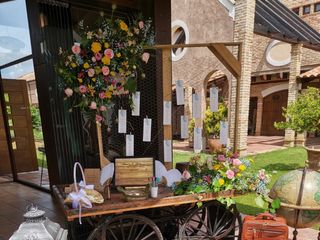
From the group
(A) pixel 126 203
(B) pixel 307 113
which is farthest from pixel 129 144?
(B) pixel 307 113

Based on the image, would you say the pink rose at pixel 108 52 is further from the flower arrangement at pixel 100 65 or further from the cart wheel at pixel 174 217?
the cart wheel at pixel 174 217

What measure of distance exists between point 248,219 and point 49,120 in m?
2.42

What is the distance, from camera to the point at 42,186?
4230mm

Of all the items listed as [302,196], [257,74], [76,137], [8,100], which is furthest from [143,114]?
[257,74]

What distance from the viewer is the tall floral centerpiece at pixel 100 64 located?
6.92ft

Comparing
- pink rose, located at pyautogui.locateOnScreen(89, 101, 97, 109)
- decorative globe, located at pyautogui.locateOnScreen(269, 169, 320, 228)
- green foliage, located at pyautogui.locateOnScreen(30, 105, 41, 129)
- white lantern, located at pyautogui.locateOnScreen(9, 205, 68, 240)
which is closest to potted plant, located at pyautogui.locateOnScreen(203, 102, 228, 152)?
green foliage, located at pyautogui.locateOnScreen(30, 105, 41, 129)

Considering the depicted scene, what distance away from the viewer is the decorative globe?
187cm

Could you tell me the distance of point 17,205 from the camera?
357 cm

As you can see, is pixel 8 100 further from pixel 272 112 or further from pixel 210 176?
pixel 272 112

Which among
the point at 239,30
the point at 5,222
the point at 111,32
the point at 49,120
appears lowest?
the point at 5,222

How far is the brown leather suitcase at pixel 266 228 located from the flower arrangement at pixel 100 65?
1574 millimetres

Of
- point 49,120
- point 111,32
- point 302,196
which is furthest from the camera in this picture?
point 49,120

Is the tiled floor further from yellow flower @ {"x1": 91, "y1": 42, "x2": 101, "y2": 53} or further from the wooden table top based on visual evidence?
yellow flower @ {"x1": 91, "y1": 42, "x2": 101, "y2": 53}

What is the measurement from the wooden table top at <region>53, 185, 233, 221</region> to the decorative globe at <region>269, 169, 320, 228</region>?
448 mm
